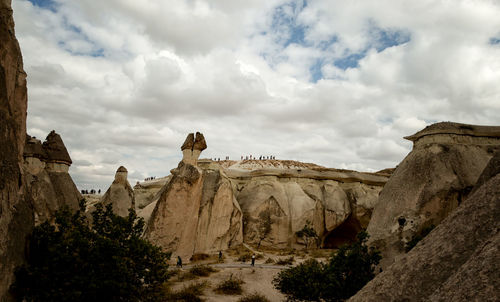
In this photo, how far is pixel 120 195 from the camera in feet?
73.7

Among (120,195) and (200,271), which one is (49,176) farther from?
(200,271)

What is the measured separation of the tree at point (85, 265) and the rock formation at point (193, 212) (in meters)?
9.76

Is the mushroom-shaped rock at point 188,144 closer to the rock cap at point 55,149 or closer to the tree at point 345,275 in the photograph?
the rock cap at point 55,149

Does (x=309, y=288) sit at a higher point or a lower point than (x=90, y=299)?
lower

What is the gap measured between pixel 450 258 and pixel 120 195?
21.8 m

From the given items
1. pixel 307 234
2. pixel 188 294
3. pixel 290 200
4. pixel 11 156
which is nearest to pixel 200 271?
pixel 188 294

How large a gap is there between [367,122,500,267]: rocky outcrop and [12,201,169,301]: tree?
7864 millimetres

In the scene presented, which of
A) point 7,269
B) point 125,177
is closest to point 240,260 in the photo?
point 125,177

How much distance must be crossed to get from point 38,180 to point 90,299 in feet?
43.3

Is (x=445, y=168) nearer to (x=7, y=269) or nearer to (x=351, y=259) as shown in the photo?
(x=351, y=259)

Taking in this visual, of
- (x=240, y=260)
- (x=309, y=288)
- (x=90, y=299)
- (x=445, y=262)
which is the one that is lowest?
(x=240, y=260)

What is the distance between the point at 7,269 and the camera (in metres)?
5.50

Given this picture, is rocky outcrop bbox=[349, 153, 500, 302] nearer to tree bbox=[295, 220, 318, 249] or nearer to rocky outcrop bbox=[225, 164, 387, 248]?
tree bbox=[295, 220, 318, 249]

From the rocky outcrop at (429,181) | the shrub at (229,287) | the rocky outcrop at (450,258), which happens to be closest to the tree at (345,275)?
the rocky outcrop at (429,181)
